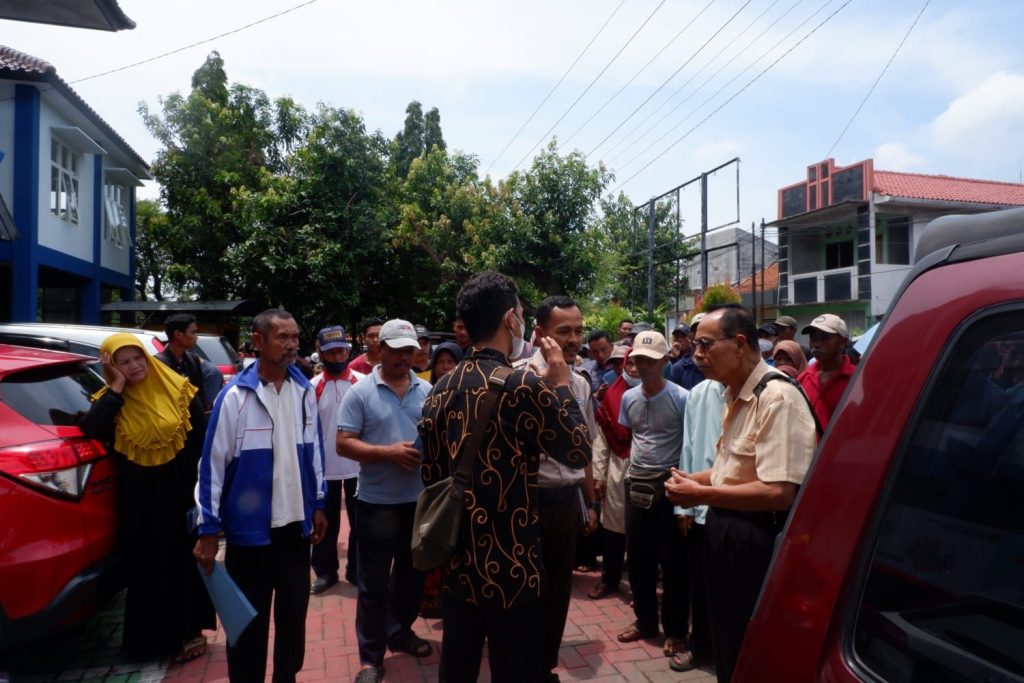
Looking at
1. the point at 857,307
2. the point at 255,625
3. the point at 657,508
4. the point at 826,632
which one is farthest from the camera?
the point at 857,307

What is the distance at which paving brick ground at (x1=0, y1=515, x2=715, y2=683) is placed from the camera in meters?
3.79

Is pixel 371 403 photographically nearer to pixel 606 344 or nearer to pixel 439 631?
pixel 439 631

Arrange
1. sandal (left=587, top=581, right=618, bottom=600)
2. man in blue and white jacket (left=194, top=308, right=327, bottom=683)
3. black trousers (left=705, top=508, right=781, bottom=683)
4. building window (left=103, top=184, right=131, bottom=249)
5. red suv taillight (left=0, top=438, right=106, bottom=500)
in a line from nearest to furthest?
1. black trousers (left=705, top=508, right=781, bottom=683)
2. man in blue and white jacket (left=194, top=308, right=327, bottom=683)
3. red suv taillight (left=0, top=438, right=106, bottom=500)
4. sandal (left=587, top=581, right=618, bottom=600)
5. building window (left=103, top=184, right=131, bottom=249)

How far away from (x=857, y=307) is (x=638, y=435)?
21105 mm

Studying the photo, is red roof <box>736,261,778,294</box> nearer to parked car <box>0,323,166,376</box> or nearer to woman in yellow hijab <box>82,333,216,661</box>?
parked car <box>0,323,166,376</box>

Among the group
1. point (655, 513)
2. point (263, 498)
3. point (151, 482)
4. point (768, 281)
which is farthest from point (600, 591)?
point (768, 281)

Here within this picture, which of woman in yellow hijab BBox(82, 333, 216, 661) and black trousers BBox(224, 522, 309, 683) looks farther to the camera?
woman in yellow hijab BBox(82, 333, 216, 661)

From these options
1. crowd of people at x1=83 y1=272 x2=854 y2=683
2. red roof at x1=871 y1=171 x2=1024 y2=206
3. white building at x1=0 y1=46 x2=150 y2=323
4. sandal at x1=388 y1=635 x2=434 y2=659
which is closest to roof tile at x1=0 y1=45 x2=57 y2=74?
white building at x1=0 y1=46 x2=150 y2=323

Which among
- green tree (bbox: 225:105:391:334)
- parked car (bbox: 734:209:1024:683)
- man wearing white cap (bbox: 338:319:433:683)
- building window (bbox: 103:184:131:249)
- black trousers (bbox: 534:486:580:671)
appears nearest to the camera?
parked car (bbox: 734:209:1024:683)

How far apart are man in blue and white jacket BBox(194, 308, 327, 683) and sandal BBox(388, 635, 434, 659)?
923 mm

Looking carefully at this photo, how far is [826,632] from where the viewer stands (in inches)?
47.1

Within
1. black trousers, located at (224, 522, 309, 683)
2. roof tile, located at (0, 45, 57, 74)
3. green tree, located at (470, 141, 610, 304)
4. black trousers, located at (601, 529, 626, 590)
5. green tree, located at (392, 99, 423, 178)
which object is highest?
green tree, located at (392, 99, 423, 178)

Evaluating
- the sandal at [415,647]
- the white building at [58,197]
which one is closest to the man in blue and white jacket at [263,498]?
the sandal at [415,647]

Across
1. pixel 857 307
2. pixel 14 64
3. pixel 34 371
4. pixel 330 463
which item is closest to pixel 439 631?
pixel 330 463
